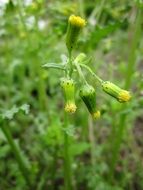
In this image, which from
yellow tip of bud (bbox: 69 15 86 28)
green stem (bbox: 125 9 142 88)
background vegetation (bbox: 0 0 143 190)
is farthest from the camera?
background vegetation (bbox: 0 0 143 190)

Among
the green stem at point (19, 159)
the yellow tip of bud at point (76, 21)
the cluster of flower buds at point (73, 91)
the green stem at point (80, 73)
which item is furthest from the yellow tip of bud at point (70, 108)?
the green stem at point (19, 159)

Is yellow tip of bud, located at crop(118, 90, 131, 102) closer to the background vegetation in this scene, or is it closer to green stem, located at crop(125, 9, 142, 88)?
the background vegetation

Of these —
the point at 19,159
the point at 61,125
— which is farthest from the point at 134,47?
the point at 19,159

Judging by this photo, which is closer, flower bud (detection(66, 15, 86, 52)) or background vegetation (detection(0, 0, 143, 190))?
flower bud (detection(66, 15, 86, 52))

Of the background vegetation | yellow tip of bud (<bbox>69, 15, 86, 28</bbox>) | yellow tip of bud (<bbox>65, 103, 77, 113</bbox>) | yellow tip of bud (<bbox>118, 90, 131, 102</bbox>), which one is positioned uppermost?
the background vegetation

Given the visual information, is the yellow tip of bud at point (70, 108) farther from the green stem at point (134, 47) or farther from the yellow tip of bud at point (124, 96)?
the green stem at point (134, 47)

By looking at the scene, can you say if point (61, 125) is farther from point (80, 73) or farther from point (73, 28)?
point (73, 28)

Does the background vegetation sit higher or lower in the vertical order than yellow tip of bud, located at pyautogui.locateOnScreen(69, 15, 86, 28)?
higher

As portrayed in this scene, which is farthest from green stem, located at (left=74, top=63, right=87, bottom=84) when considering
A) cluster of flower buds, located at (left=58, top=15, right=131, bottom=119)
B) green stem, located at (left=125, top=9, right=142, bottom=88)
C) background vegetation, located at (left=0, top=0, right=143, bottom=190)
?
green stem, located at (left=125, top=9, right=142, bottom=88)
